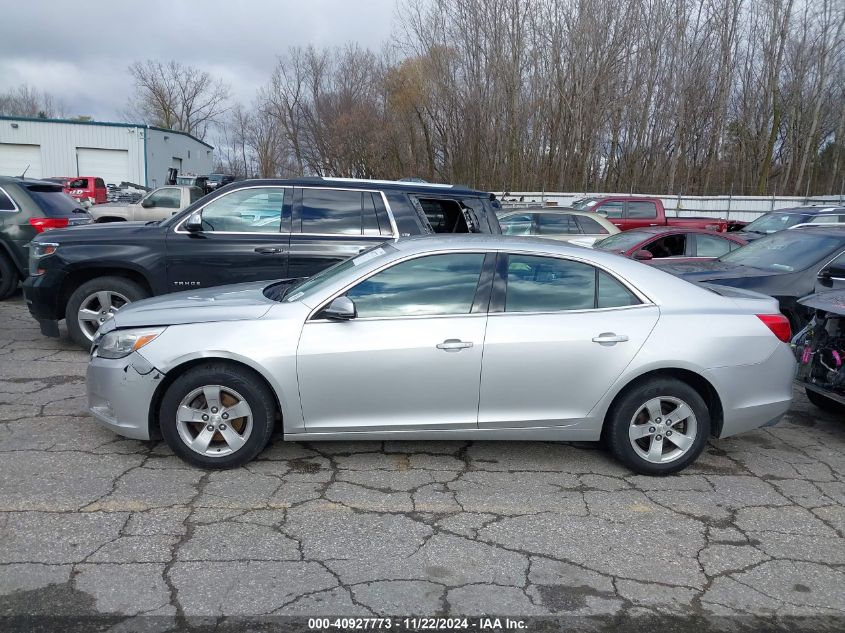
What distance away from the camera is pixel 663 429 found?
14.9 ft

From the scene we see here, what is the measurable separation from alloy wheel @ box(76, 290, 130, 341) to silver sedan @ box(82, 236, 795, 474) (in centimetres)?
272

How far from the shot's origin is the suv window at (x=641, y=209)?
60.9 ft

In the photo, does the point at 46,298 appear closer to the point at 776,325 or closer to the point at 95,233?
the point at 95,233

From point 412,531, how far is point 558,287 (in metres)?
1.86

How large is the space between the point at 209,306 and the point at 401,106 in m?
33.6

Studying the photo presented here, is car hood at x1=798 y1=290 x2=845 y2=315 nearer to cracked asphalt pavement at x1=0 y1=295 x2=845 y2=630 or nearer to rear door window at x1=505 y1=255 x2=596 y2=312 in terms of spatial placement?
cracked asphalt pavement at x1=0 y1=295 x2=845 y2=630

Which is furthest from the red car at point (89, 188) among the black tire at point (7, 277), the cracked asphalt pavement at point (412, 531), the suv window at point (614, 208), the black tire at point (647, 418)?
the black tire at point (647, 418)

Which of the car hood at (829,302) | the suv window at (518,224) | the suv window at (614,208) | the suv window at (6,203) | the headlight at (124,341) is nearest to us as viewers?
the headlight at (124,341)

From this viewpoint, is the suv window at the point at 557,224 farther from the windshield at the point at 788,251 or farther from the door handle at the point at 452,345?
the door handle at the point at 452,345

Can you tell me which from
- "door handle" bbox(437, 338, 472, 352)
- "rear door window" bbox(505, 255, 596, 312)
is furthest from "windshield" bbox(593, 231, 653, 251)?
"door handle" bbox(437, 338, 472, 352)

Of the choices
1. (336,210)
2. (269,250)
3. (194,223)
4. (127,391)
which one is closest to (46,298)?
(194,223)

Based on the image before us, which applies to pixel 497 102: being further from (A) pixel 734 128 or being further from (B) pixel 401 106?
(A) pixel 734 128

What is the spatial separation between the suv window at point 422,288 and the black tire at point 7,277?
7.89 metres

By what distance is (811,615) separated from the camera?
3.16 meters
